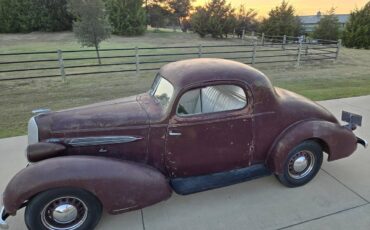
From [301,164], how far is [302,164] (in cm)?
2

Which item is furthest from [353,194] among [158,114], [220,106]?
[158,114]

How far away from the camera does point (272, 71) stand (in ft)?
38.7

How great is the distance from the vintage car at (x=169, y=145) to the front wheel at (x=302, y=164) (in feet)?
0.05

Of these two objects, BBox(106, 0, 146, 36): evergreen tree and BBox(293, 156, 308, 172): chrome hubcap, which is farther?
BBox(106, 0, 146, 36): evergreen tree

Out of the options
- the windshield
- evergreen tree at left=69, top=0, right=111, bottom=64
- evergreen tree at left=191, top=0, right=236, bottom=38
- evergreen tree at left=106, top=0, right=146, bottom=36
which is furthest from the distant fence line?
evergreen tree at left=106, top=0, right=146, bottom=36

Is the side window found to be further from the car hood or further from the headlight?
the headlight

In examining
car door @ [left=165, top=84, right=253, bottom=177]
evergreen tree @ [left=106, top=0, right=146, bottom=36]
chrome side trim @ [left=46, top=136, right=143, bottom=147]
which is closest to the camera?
chrome side trim @ [left=46, top=136, right=143, bottom=147]

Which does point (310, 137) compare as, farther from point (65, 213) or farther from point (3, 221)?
point (3, 221)

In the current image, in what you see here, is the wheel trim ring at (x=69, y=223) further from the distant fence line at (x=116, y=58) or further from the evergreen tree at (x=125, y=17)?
the evergreen tree at (x=125, y=17)

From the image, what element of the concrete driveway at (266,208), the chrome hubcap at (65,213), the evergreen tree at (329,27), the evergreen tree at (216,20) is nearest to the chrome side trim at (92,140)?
the chrome hubcap at (65,213)

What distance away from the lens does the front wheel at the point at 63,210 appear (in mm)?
2514

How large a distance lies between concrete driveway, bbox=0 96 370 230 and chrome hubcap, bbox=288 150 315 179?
0.18 metres

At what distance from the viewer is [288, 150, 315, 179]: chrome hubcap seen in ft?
11.2

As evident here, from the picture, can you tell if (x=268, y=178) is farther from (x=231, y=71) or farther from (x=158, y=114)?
(x=158, y=114)
